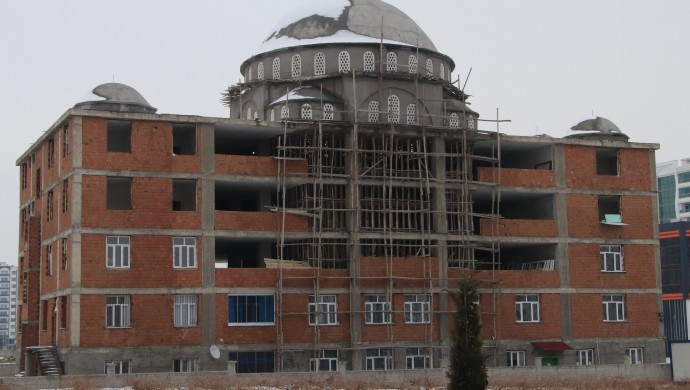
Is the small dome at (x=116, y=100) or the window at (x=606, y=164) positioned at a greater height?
the small dome at (x=116, y=100)

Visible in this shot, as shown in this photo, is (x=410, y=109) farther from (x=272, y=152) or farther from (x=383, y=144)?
(x=272, y=152)

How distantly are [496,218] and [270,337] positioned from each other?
14.0 m

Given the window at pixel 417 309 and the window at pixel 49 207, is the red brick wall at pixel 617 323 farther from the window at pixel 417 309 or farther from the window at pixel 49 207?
the window at pixel 49 207

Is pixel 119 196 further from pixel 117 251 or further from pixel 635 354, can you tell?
pixel 635 354

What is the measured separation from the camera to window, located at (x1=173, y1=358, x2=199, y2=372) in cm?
5219

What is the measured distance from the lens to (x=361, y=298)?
56.5 metres

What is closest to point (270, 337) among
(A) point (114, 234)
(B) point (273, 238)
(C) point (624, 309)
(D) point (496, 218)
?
(B) point (273, 238)

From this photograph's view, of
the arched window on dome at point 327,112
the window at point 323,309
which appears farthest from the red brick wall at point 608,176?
the window at point 323,309

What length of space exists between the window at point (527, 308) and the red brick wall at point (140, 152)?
61.1 feet

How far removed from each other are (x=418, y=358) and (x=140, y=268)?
14981mm

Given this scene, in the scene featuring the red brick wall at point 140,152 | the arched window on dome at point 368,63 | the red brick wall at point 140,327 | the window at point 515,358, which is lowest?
the window at point 515,358

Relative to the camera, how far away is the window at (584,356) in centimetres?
5991

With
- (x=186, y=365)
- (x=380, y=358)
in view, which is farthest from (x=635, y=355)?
(x=186, y=365)

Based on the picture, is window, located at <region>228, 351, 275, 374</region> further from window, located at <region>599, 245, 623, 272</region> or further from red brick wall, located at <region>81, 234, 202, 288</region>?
window, located at <region>599, 245, 623, 272</region>
